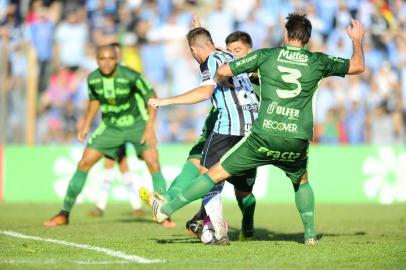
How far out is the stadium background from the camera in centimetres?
1908

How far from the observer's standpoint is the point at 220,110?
31.3ft

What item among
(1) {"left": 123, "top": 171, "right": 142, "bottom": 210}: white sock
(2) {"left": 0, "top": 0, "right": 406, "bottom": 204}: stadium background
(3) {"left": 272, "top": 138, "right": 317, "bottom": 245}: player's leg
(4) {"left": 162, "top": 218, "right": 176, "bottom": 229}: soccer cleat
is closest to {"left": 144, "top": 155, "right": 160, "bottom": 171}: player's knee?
(4) {"left": 162, "top": 218, "right": 176, "bottom": 229}: soccer cleat

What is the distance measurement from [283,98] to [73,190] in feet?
16.6

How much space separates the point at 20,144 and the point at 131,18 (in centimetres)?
450

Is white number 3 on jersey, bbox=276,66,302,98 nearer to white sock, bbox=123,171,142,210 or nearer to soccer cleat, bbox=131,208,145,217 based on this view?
soccer cleat, bbox=131,208,145,217

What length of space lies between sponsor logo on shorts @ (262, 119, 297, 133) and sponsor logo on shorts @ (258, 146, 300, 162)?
0.23m

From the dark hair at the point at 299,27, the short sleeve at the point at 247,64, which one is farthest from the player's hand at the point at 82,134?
the dark hair at the point at 299,27

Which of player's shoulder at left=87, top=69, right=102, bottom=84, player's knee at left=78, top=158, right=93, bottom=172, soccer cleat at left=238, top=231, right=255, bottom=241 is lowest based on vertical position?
soccer cleat at left=238, top=231, right=255, bottom=241

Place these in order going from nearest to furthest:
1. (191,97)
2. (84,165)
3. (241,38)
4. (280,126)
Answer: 1. (280,126)
2. (191,97)
3. (241,38)
4. (84,165)

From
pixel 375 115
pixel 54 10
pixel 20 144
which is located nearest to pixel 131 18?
pixel 54 10

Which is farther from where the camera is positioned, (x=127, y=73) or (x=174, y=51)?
(x=174, y=51)

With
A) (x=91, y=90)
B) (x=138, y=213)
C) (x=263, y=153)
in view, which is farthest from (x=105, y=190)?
(x=263, y=153)

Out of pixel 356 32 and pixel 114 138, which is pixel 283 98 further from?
pixel 114 138

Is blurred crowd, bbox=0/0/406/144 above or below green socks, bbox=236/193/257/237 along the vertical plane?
above
